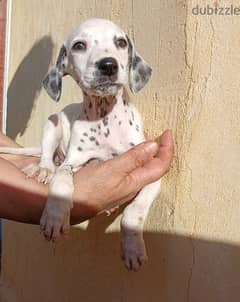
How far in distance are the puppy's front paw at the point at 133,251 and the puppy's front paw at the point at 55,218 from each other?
12.3 inches

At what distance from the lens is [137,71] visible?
293 cm

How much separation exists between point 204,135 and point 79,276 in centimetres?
148

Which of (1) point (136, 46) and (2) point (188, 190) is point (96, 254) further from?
(1) point (136, 46)

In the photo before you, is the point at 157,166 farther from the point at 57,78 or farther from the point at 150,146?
the point at 57,78

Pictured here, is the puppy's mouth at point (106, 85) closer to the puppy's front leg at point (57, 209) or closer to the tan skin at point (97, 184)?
the tan skin at point (97, 184)

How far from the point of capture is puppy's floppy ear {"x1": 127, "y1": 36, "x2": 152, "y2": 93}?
2.93 metres

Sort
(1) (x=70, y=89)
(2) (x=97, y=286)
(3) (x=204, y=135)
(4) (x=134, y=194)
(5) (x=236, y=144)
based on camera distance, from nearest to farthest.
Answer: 1. (5) (x=236, y=144)
2. (3) (x=204, y=135)
3. (4) (x=134, y=194)
4. (2) (x=97, y=286)
5. (1) (x=70, y=89)

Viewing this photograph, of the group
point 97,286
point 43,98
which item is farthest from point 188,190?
point 43,98

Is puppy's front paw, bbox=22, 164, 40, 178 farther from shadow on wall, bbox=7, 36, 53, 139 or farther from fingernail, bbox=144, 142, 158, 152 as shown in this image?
shadow on wall, bbox=7, 36, 53, 139

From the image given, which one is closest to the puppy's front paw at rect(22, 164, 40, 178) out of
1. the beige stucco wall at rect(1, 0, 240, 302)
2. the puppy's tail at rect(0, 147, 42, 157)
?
the puppy's tail at rect(0, 147, 42, 157)

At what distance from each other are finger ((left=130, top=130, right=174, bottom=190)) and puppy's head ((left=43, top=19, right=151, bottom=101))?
12.5 inches

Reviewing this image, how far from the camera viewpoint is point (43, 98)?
4344 millimetres

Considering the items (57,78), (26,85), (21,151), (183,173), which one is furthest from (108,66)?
(26,85)

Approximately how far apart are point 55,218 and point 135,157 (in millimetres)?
482
